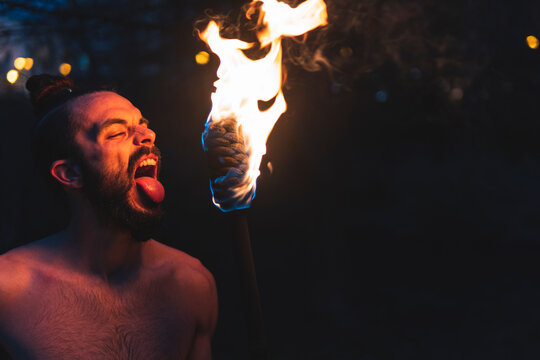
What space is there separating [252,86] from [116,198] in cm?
95

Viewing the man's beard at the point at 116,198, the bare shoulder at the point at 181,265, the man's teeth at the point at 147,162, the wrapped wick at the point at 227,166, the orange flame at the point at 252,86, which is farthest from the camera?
the bare shoulder at the point at 181,265

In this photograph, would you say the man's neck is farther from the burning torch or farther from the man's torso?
the burning torch

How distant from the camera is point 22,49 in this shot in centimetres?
593

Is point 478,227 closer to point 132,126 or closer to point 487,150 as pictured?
point 487,150

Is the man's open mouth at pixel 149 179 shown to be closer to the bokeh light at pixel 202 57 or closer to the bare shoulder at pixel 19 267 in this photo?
the bare shoulder at pixel 19 267

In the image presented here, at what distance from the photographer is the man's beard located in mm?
2172

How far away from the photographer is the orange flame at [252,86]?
192 cm

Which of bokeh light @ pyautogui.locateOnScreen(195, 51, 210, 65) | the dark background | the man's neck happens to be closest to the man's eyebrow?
the man's neck

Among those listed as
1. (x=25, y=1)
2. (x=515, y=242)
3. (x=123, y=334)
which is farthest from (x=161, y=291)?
(x=515, y=242)

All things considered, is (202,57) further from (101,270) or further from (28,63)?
(101,270)

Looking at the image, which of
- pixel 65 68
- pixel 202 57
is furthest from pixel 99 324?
pixel 65 68

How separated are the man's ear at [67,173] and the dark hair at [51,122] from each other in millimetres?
39

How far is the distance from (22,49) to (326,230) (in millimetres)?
4961

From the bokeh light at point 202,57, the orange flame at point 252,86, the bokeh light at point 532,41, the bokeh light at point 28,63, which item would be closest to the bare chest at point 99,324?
the orange flame at point 252,86
